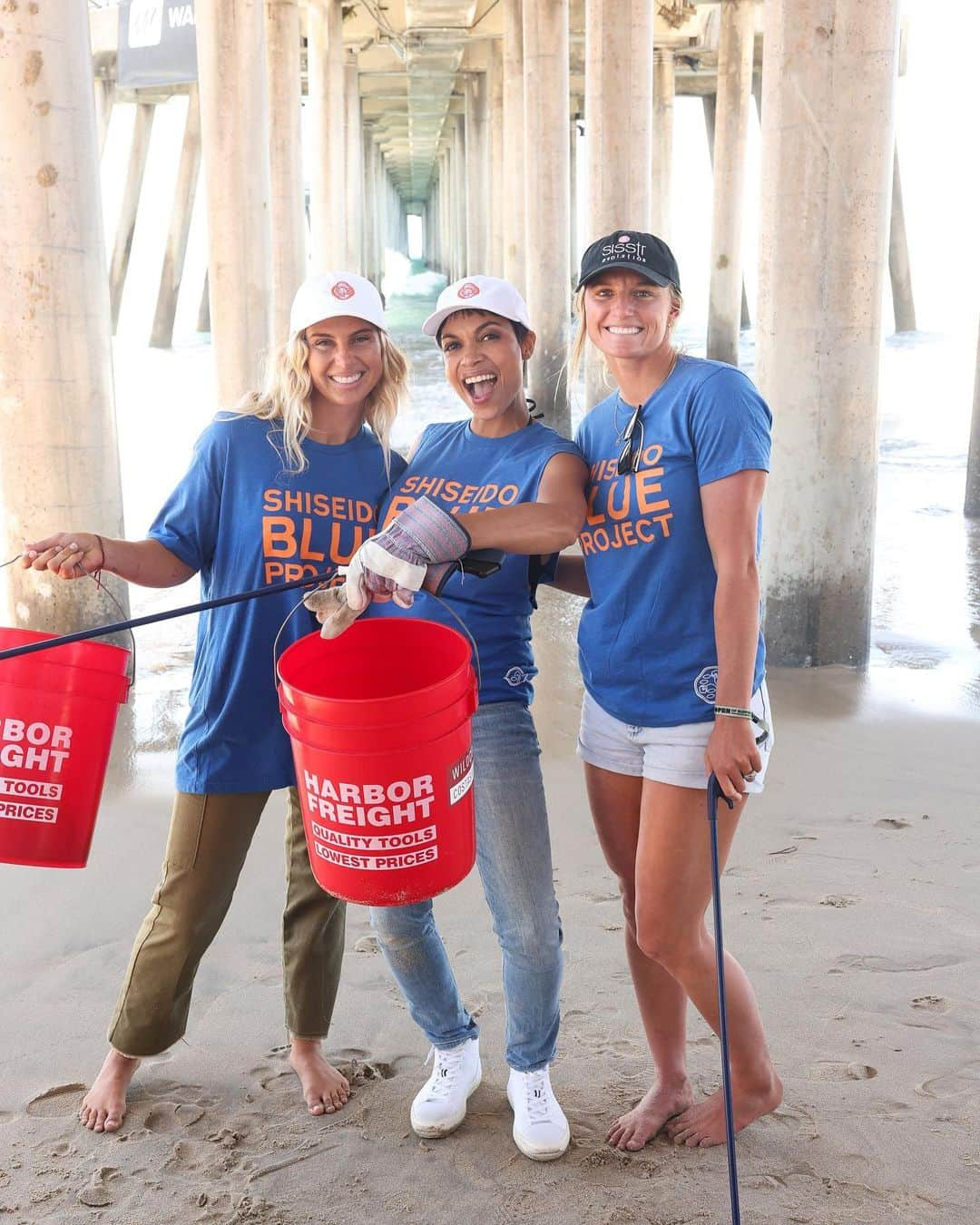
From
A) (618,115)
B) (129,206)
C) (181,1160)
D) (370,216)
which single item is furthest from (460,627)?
(370,216)

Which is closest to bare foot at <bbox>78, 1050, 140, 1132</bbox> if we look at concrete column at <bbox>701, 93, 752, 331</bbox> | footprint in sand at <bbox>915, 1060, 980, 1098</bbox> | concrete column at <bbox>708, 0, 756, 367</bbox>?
footprint in sand at <bbox>915, 1060, 980, 1098</bbox>

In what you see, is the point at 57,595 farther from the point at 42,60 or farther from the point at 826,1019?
the point at 826,1019

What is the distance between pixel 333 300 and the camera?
2.73m

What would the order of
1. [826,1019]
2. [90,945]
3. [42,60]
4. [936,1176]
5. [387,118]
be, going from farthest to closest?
[387,118]
[42,60]
[90,945]
[826,1019]
[936,1176]

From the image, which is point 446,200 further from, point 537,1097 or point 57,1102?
point 537,1097


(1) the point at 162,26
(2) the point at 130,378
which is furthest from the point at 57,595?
(2) the point at 130,378

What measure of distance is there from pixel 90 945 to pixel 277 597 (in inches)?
59.3

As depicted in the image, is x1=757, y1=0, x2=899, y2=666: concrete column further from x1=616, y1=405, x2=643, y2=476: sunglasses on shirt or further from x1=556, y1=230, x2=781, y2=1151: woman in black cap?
x1=616, y1=405, x2=643, y2=476: sunglasses on shirt

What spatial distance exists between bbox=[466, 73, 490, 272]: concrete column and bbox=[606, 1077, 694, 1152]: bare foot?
Result: 28997 millimetres

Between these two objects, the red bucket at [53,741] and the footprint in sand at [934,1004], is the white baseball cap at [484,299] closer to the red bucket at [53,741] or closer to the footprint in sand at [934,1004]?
the red bucket at [53,741]

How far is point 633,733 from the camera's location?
8.24 feet

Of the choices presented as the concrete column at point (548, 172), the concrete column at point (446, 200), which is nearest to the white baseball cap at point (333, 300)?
the concrete column at point (548, 172)

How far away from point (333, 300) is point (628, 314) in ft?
2.29

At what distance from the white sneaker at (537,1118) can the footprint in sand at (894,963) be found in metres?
1.09
